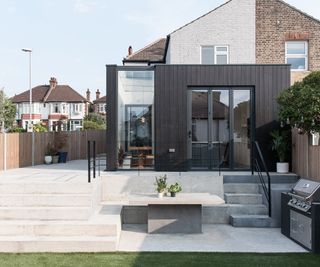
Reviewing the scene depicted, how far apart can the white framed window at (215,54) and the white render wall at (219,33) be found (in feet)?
0.62

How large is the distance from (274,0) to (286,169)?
1187 cm

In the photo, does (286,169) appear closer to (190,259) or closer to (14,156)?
(190,259)

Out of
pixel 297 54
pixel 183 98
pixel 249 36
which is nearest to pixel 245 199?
pixel 183 98

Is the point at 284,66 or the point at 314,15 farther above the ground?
the point at 314,15

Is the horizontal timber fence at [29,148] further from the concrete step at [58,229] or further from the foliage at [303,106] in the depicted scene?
the foliage at [303,106]

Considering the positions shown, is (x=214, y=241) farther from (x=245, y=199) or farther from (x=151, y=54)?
(x=151, y=54)

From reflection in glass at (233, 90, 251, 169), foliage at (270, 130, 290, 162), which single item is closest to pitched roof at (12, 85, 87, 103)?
reflection in glass at (233, 90, 251, 169)

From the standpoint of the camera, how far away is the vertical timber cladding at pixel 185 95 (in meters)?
12.6

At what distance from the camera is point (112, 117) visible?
1265 cm

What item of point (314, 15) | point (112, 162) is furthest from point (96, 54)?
point (314, 15)

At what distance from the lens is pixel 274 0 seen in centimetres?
2062

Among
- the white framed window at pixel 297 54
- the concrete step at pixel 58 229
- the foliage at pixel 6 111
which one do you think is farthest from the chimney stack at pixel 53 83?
the concrete step at pixel 58 229

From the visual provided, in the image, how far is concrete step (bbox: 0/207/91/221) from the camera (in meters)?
8.32

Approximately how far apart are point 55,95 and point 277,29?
1772 inches
